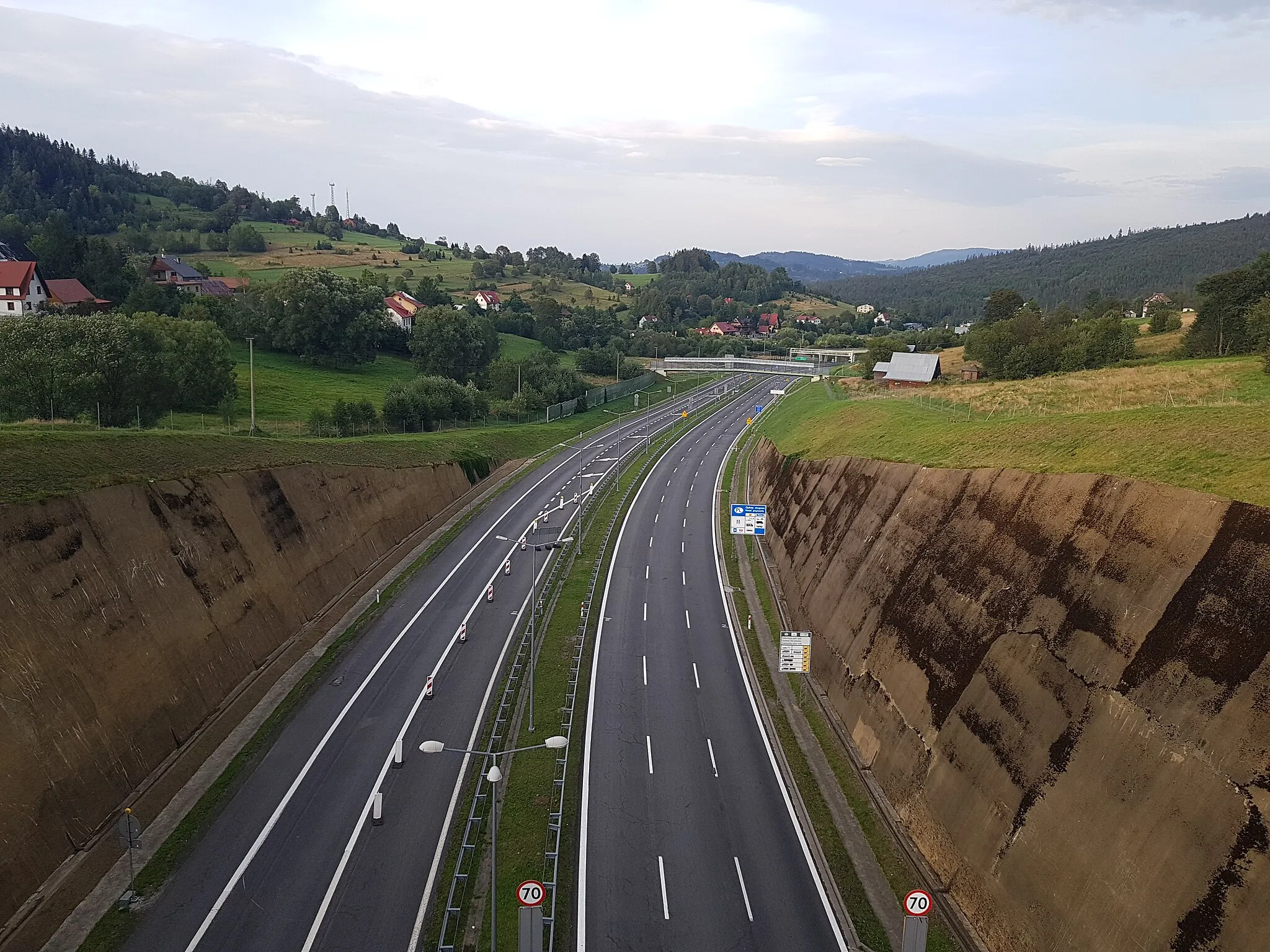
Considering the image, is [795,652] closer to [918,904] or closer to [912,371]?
[918,904]

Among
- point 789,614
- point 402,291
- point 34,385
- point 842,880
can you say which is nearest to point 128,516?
point 842,880

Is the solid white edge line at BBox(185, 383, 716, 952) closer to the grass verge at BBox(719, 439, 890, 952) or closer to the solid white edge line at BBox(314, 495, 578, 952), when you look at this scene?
the solid white edge line at BBox(314, 495, 578, 952)

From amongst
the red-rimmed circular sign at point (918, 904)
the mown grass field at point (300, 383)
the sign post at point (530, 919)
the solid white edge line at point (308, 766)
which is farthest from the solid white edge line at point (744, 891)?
the mown grass field at point (300, 383)

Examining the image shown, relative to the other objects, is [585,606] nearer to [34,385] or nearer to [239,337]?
[34,385]

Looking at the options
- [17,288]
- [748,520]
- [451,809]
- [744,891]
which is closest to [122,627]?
[451,809]

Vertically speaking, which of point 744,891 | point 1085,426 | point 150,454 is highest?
point 1085,426

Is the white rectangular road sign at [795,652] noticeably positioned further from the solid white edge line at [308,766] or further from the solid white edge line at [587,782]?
the solid white edge line at [308,766]

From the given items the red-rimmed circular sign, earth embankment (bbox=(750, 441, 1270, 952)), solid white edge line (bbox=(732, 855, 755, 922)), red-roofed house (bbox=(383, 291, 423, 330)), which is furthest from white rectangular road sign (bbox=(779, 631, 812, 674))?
red-roofed house (bbox=(383, 291, 423, 330))

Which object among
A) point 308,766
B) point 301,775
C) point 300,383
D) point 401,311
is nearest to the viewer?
point 301,775
